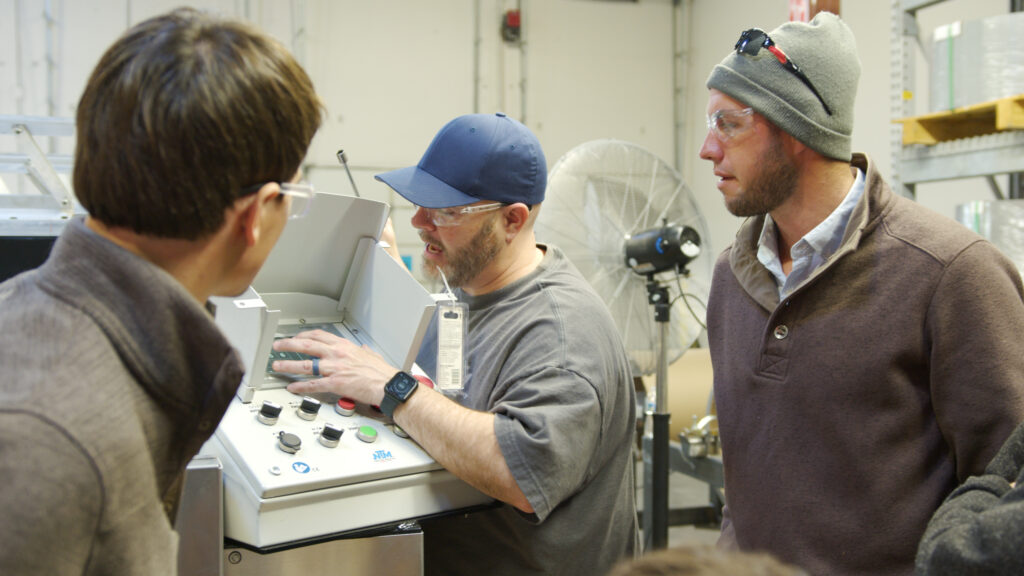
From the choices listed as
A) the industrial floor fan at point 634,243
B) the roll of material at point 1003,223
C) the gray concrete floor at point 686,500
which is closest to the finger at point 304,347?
the industrial floor fan at point 634,243

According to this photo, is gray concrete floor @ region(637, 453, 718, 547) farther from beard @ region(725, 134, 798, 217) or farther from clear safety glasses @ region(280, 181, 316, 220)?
clear safety glasses @ region(280, 181, 316, 220)

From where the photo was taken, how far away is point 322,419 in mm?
1267

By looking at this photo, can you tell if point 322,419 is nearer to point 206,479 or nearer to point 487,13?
point 206,479

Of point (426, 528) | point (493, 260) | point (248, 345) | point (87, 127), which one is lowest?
point (426, 528)

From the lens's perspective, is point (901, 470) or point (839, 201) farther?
point (839, 201)

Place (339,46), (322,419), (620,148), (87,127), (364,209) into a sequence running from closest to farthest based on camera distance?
(87,127)
(322,419)
(364,209)
(620,148)
(339,46)

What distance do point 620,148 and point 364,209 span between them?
4.81ft

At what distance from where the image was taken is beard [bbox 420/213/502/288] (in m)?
1.50

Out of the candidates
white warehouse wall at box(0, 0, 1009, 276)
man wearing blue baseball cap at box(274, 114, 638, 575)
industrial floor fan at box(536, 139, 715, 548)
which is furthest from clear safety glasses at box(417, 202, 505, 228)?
white warehouse wall at box(0, 0, 1009, 276)

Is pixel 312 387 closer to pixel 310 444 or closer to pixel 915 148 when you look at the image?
pixel 310 444

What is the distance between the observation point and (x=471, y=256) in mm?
1508

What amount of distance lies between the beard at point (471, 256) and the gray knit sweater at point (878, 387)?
53 cm

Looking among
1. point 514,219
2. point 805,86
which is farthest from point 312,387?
point 805,86

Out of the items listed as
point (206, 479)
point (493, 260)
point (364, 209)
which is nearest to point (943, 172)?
point (493, 260)
